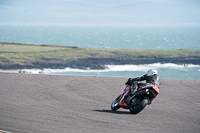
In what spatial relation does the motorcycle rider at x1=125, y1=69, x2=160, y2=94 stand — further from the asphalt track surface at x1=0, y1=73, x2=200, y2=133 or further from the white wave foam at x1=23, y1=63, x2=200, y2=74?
the white wave foam at x1=23, y1=63, x2=200, y2=74

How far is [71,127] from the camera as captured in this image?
8.63 m

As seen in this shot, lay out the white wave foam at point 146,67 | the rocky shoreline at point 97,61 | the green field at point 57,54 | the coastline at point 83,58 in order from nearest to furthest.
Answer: the coastline at point 83,58
the green field at point 57,54
the rocky shoreline at point 97,61
the white wave foam at point 146,67

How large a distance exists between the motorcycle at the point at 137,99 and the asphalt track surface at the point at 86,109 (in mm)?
247

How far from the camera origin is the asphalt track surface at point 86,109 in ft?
28.5

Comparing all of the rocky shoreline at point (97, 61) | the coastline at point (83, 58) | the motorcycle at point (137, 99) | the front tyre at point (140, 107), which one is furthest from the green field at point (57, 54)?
the front tyre at point (140, 107)

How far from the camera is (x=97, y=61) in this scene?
54031mm

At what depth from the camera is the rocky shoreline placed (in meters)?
50.7

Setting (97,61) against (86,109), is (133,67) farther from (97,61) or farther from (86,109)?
(86,109)

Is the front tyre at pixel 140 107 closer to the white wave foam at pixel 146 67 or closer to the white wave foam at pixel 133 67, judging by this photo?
the white wave foam at pixel 133 67

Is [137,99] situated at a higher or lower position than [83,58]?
lower

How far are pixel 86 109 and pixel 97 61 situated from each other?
4296 cm

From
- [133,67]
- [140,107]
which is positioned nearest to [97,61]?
[133,67]

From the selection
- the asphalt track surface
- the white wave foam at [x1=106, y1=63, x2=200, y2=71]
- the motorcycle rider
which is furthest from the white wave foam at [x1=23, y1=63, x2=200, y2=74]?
the motorcycle rider

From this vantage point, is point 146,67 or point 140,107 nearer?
point 140,107
